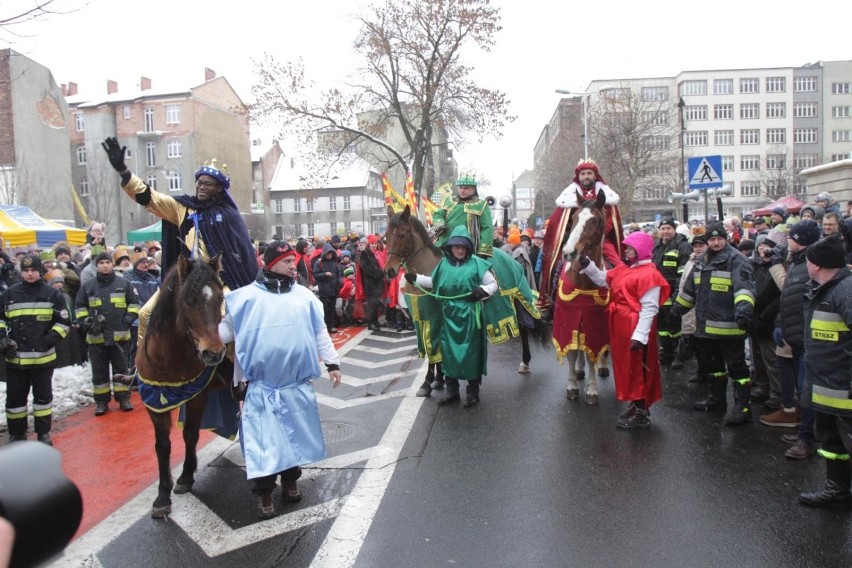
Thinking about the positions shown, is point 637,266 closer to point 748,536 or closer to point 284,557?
point 748,536

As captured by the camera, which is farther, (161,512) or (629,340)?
(629,340)

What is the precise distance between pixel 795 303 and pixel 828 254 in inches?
44.3

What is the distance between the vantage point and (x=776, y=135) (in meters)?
80.8

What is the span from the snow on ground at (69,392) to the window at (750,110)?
290 ft

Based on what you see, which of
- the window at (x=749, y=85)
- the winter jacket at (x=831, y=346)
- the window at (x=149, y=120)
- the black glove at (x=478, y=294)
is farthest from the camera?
the window at (x=749, y=85)

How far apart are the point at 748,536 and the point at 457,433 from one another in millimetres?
2975

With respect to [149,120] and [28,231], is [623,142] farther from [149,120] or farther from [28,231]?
[149,120]

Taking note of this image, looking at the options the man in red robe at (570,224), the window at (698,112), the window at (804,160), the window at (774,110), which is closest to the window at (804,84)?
the window at (774,110)

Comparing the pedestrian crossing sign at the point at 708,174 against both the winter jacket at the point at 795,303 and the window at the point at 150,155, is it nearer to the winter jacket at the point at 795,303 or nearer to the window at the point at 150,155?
the winter jacket at the point at 795,303

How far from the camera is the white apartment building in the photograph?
79000 millimetres

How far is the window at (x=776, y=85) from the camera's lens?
80.1 meters

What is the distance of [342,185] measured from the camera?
231 ft

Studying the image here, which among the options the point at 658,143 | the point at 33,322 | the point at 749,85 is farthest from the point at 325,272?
the point at 749,85

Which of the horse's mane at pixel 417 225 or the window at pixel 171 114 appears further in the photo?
the window at pixel 171 114
